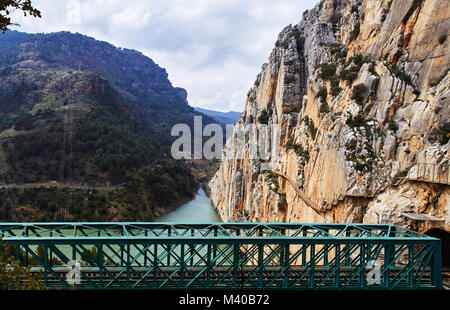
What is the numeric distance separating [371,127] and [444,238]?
7595 millimetres

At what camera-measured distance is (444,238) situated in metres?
16.5

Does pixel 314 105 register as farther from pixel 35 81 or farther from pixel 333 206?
pixel 35 81

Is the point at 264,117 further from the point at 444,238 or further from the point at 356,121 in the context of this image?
the point at 444,238

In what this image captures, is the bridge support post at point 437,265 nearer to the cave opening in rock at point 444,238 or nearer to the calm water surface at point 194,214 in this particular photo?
the cave opening in rock at point 444,238

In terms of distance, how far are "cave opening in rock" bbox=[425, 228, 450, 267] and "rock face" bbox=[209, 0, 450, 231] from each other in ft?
2.90

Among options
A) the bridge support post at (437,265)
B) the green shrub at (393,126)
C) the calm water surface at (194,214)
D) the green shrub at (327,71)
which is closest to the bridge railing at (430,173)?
the green shrub at (393,126)

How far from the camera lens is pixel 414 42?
20484mm

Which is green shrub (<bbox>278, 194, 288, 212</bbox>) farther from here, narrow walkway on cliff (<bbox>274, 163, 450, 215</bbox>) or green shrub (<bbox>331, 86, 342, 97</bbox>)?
green shrub (<bbox>331, 86, 342, 97</bbox>)

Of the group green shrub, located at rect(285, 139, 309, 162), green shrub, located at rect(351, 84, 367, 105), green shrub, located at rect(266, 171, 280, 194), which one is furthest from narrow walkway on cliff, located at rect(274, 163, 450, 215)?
green shrub, located at rect(266, 171, 280, 194)

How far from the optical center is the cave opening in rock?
53.5 feet

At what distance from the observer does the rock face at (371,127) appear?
16.9m

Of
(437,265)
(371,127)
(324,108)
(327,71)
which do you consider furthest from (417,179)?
(327,71)
